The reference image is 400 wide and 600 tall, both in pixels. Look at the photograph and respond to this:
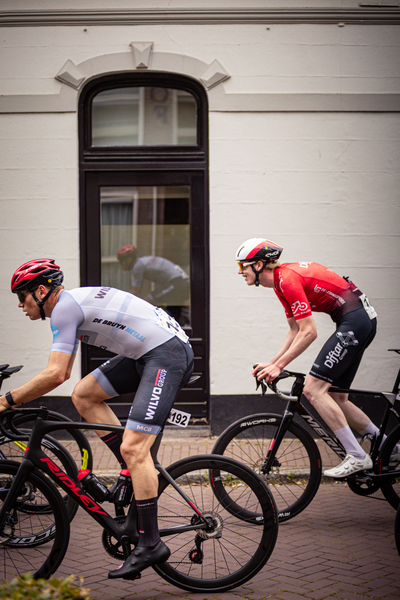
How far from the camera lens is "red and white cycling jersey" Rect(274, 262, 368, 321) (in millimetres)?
4605

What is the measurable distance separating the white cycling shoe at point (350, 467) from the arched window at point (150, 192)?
3.48 m

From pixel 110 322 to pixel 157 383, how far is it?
1.42 ft

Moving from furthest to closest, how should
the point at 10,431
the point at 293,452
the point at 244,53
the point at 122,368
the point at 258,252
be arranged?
the point at 244,53
the point at 258,252
the point at 293,452
the point at 10,431
the point at 122,368

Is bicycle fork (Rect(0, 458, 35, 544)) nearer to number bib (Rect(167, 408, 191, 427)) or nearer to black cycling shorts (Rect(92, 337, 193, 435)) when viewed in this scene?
black cycling shorts (Rect(92, 337, 193, 435))

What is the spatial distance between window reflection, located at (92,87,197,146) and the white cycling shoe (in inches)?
197

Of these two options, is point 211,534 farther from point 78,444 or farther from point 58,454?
point 78,444

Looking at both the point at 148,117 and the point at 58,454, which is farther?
the point at 148,117

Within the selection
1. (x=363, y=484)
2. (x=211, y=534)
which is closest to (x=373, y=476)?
(x=363, y=484)

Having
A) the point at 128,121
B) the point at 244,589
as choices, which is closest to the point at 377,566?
the point at 244,589

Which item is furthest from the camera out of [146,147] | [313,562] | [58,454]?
[146,147]

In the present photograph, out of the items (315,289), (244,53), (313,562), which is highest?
(244,53)

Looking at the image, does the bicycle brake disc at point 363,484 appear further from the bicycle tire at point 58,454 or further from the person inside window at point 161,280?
the person inside window at point 161,280

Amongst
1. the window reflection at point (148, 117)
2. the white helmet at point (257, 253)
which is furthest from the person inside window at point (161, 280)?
the white helmet at point (257, 253)

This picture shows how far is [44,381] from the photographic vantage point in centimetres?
322
